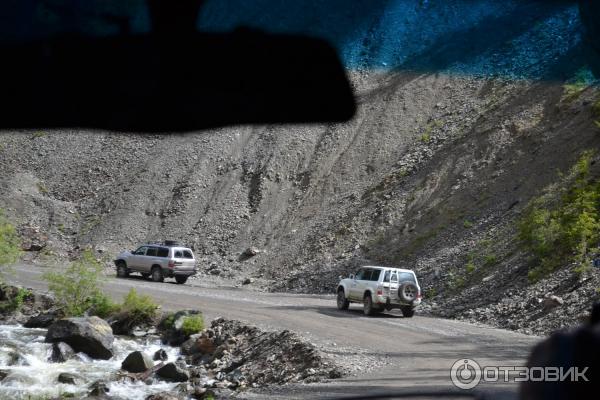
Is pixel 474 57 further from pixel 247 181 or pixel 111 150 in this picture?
pixel 111 150

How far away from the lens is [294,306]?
25.9 m

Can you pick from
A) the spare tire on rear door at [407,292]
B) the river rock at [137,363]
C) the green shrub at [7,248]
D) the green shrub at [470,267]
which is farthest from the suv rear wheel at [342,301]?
the green shrub at [7,248]

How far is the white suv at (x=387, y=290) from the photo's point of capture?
2303 centimetres

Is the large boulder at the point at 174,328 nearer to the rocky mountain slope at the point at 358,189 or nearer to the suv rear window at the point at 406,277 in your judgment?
the suv rear window at the point at 406,277

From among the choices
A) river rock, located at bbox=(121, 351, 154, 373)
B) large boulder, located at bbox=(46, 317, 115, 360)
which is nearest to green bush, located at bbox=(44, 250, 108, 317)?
large boulder, located at bbox=(46, 317, 115, 360)

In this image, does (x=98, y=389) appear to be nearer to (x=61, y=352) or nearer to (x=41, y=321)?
(x=61, y=352)

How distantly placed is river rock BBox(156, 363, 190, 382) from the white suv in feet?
24.3

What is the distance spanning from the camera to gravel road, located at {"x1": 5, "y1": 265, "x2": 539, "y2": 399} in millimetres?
12867

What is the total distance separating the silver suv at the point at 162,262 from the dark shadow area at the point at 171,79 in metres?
28.3

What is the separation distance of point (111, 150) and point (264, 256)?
18232mm

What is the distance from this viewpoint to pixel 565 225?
2561 cm

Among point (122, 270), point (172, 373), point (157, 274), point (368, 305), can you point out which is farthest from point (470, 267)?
point (122, 270)

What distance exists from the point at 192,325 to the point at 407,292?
20.6ft

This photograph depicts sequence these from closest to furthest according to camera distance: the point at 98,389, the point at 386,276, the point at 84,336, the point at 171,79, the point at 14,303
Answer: the point at 171,79 < the point at 98,389 < the point at 84,336 < the point at 386,276 < the point at 14,303
